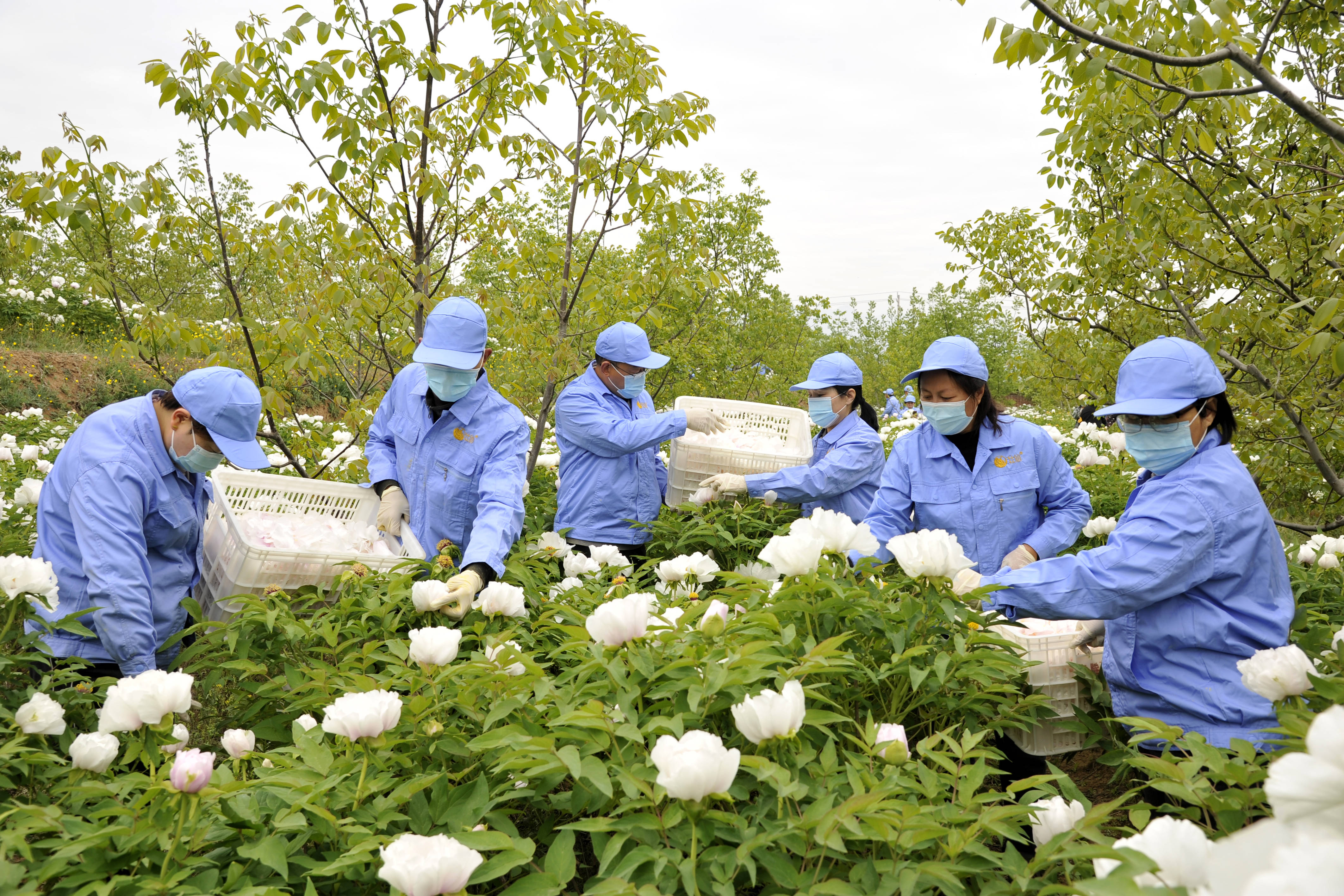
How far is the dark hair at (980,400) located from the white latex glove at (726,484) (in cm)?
110

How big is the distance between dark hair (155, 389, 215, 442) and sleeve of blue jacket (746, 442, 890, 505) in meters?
2.48

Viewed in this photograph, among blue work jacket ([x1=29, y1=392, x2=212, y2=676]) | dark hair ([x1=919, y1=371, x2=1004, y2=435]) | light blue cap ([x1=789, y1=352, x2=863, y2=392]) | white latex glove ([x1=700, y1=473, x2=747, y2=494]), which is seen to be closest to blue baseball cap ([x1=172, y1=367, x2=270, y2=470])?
blue work jacket ([x1=29, y1=392, x2=212, y2=676])

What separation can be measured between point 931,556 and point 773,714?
0.64 metres

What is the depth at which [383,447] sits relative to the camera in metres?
4.11

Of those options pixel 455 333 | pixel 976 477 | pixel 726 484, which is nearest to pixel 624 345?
pixel 726 484

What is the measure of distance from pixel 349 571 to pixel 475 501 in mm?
1193

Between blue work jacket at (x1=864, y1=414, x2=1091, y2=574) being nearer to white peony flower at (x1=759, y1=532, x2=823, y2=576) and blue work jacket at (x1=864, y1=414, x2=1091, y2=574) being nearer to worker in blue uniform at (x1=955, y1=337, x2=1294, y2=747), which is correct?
worker in blue uniform at (x1=955, y1=337, x2=1294, y2=747)

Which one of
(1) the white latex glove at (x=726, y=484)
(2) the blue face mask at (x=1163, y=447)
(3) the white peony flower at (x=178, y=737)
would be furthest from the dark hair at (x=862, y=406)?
(3) the white peony flower at (x=178, y=737)

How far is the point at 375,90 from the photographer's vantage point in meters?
4.85

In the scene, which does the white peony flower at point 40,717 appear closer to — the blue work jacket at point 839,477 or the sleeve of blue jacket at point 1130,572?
the sleeve of blue jacket at point 1130,572

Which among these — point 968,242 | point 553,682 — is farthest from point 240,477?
point 968,242

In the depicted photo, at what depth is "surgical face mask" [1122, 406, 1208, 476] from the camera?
249 centimetres

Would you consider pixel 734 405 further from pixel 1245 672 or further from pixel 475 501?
Answer: pixel 1245 672

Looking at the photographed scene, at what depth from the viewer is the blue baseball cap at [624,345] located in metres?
4.59
